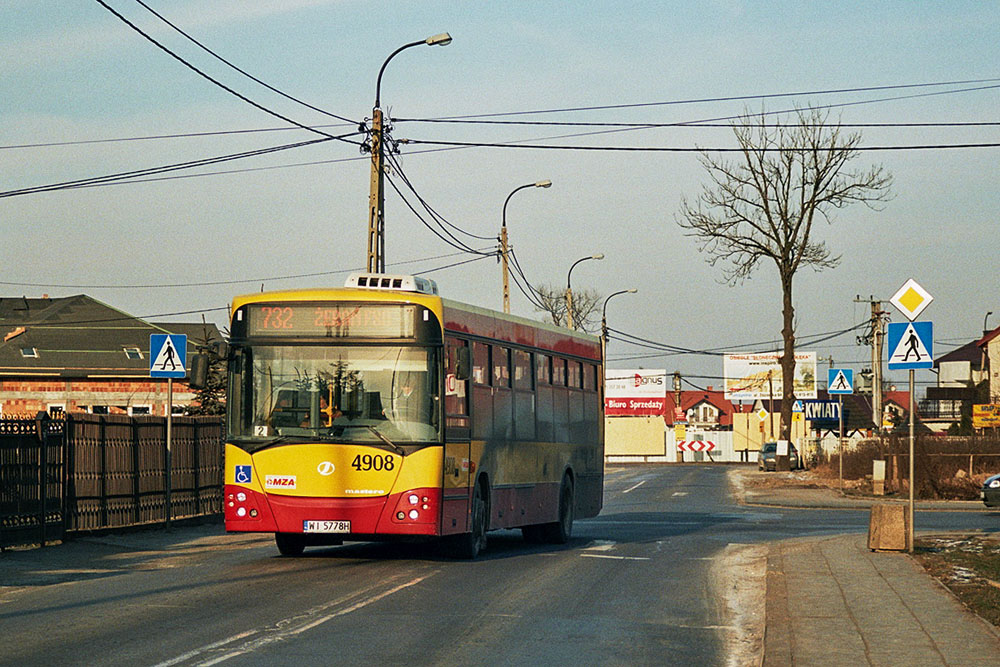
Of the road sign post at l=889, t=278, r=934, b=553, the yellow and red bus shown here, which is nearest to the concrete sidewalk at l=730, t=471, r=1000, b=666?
the road sign post at l=889, t=278, r=934, b=553

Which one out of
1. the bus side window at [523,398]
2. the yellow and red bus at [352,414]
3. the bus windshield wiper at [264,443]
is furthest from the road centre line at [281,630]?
the bus side window at [523,398]

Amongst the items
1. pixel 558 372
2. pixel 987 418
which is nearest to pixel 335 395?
pixel 558 372

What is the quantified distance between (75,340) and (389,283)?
2146 inches

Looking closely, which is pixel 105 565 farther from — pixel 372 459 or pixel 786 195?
pixel 786 195

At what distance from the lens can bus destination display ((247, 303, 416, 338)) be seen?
52.6ft

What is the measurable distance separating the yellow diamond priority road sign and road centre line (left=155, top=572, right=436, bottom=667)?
8284 millimetres

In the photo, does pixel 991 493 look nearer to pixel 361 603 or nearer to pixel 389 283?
pixel 389 283

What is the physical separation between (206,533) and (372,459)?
7015mm

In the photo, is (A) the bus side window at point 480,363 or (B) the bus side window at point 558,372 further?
(B) the bus side window at point 558,372

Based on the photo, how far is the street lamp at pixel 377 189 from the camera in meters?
25.9

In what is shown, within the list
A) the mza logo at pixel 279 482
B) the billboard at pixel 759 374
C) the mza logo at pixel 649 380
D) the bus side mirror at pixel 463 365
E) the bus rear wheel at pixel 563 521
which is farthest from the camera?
the mza logo at pixel 649 380

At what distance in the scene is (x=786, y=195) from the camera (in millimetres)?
54469

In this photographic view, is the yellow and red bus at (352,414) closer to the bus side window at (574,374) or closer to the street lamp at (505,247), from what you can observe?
the bus side window at (574,374)

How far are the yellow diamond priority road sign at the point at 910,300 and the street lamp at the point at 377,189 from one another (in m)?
10.9
